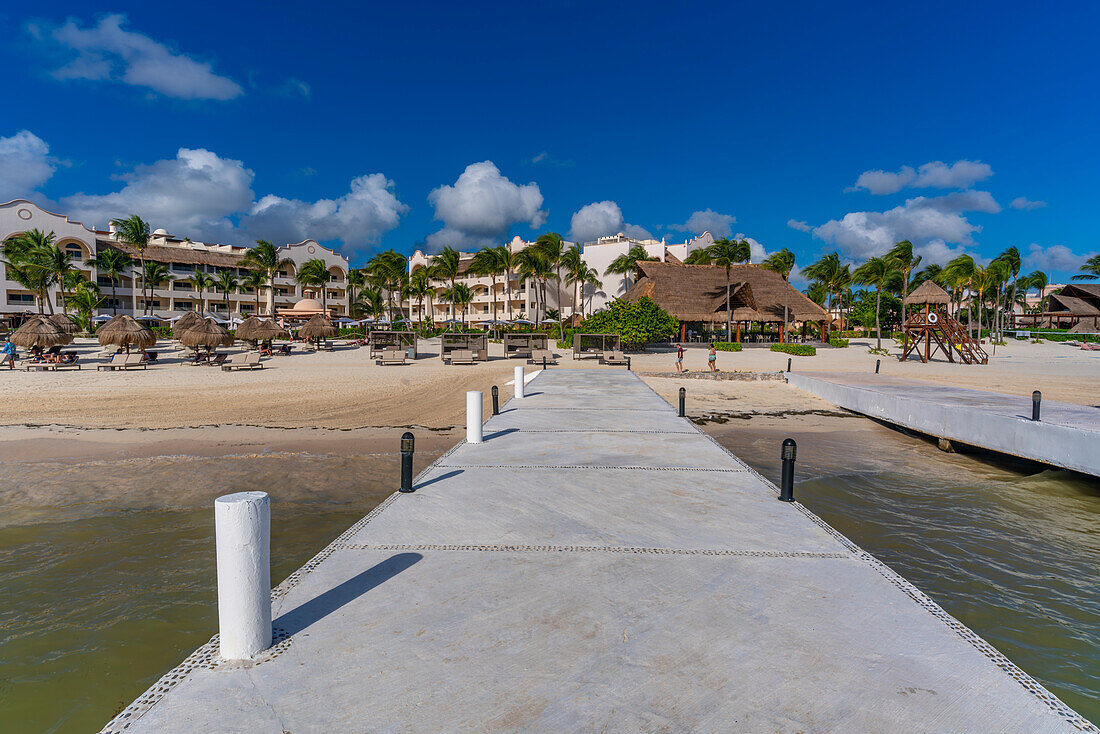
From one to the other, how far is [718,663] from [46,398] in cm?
2238

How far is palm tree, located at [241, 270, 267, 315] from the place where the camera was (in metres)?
67.8

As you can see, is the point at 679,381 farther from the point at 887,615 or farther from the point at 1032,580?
the point at 887,615

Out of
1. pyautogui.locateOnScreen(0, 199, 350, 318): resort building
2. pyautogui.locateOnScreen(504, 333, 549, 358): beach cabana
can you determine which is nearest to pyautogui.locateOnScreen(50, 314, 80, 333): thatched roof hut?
pyautogui.locateOnScreen(0, 199, 350, 318): resort building

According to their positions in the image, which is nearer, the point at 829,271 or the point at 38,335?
the point at 38,335

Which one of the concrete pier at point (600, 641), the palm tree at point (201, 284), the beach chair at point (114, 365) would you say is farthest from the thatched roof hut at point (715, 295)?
the palm tree at point (201, 284)

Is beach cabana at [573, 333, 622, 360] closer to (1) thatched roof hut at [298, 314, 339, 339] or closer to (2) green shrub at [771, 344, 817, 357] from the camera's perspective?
(2) green shrub at [771, 344, 817, 357]

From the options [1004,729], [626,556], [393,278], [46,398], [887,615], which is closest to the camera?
[1004,729]

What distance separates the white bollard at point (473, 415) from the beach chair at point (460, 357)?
2044 cm

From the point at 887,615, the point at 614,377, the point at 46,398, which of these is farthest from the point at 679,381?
the point at 46,398

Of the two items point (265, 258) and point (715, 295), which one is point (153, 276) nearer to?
point (265, 258)

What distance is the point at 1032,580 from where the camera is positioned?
→ 19.0ft

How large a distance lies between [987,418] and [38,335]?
122 feet

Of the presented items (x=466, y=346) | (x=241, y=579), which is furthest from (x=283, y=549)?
(x=466, y=346)

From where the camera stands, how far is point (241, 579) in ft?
9.42
